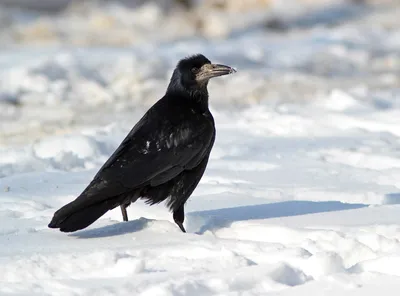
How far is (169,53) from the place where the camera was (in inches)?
513

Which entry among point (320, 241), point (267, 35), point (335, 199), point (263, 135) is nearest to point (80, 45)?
point (267, 35)

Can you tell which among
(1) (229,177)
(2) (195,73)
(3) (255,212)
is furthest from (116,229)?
(1) (229,177)

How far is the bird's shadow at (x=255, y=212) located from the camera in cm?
506

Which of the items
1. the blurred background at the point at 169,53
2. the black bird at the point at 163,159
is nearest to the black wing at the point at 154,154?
the black bird at the point at 163,159

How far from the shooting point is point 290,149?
23.9ft

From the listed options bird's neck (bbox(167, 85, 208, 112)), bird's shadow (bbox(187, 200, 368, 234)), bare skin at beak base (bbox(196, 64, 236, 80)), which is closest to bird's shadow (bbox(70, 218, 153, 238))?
bird's shadow (bbox(187, 200, 368, 234))

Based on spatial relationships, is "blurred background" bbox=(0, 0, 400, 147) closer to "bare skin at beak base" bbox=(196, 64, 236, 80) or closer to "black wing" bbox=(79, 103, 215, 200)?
"bare skin at beak base" bbox=(196, 64, 236, 80)

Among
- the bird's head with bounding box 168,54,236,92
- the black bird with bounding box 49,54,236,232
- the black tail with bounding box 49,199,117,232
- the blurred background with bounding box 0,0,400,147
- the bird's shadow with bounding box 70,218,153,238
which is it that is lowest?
the blurred background with bounding box 0,0,400,147

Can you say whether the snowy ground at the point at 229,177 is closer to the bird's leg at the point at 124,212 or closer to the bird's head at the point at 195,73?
the bird's leg at the point at 124,212

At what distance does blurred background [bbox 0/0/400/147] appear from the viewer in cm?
1008

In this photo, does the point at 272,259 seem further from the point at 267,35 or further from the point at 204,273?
the point at 267,35

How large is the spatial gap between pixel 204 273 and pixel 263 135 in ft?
13.0

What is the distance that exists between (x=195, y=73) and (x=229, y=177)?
112cm

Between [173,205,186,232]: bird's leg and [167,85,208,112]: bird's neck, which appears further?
[167,85,208,112]: bird's neck
